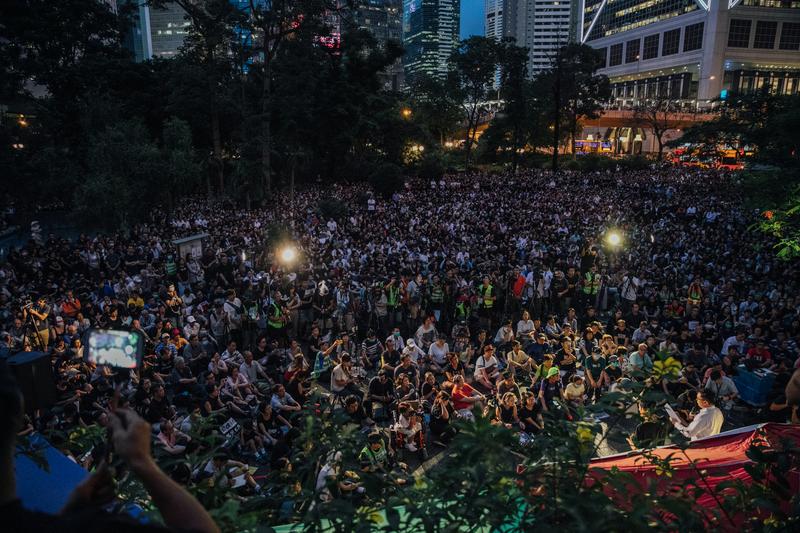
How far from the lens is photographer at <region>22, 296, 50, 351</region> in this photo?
10.1m

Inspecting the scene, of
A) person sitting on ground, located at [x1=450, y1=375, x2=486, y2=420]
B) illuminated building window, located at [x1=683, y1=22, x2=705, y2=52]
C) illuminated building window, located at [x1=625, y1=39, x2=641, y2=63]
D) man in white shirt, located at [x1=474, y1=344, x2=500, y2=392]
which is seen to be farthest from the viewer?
illuminated building window, located at [x1=625, y1=39, x2=641, y2=63]

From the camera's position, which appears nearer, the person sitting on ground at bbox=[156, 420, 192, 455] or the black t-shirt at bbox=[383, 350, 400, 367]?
the person sitting on ground at bbox=[156, 420, 192, 455]

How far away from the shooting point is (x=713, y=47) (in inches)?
3044

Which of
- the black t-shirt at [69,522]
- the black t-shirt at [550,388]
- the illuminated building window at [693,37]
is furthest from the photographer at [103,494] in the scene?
the illuminated building window at [693,37]

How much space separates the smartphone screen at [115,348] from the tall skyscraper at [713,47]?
84.5 m

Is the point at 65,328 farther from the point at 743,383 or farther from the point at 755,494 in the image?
the point at 743,383

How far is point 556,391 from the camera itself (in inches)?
349

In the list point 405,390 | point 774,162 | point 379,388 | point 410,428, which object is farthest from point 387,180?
point 410,428

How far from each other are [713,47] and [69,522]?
9734 centimetres

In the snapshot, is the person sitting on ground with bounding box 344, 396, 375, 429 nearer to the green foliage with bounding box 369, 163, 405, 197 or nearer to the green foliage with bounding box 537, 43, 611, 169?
the green foliage with bounding box 369, 163, 405, 197

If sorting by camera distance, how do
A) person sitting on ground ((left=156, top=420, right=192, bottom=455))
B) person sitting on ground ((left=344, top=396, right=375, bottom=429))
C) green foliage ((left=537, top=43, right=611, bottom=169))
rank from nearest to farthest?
person sitting on ground ((left=156, top=420, right=192, bottom=455)), person sitting on ground ((left=344, top=396, right=375, bottom=429)), green foliage ((left=537, top=43, right=611, bottom=169))

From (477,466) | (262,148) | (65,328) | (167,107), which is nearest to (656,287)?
(477,466)

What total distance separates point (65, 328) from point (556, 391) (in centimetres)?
1047

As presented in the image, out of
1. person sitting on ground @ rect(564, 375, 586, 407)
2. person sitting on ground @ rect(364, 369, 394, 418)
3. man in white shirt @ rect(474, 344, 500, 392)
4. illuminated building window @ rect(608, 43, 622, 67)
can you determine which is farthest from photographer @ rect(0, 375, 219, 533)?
illuminated building window @ rect(608, 43, 622, 67)
